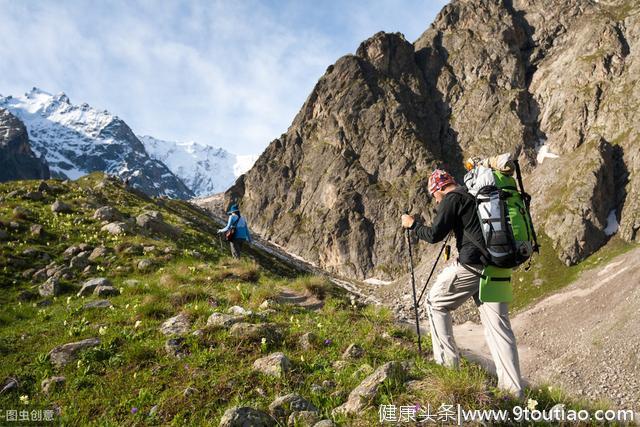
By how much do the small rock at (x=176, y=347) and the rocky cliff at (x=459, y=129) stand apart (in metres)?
111

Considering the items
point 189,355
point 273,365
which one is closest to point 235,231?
point 189,355

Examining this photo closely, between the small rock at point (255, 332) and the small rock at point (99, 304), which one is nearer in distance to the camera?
the small rock at point (255, 332)

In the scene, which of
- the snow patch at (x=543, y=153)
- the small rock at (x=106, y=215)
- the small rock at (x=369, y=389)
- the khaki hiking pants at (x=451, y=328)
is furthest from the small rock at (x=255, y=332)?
the snow patch at (x=543, y=153)

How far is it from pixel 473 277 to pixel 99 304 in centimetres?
1044

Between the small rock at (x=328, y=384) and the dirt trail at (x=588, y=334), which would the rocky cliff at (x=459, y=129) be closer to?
the dirt trail at (x=588, y=334)

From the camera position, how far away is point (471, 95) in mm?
155000

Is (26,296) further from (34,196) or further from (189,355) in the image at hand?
(34,196)

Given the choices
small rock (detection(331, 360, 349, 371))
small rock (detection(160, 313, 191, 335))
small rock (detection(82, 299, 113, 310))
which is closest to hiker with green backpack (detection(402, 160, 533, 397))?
small rock (detection(331, 360, 349, 371))

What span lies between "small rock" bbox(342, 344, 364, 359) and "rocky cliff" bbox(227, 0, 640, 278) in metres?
109

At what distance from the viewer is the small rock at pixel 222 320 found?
8.30 metres

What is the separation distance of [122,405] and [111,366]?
5.05ft

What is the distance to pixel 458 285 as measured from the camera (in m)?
6.52

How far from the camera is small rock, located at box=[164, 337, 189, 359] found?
7352 mm

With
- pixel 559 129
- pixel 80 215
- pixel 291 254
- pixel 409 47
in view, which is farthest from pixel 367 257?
pixel 80 215
